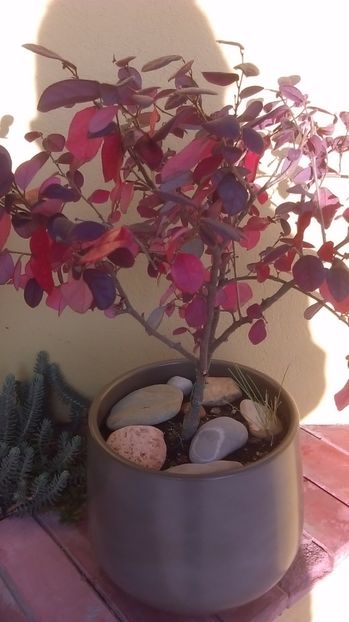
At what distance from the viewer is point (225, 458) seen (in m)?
0.91

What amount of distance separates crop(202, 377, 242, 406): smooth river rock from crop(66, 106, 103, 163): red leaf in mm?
474

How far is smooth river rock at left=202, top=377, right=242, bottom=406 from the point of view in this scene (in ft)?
3.36

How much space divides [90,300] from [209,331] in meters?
0.23

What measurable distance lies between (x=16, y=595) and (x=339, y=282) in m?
0.66

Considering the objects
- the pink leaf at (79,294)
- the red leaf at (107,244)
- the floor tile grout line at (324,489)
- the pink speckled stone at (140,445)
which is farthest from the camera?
the floor tile grout line at (324,489)

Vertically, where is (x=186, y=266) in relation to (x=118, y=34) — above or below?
below

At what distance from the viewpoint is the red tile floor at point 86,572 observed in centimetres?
90

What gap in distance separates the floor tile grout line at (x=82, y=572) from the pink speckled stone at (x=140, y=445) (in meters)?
0.21

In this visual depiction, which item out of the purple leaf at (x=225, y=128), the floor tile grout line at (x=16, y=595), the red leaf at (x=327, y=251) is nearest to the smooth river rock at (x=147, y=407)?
the floor tile grout line at (x=16, y=595)

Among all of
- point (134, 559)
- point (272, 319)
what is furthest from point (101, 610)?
point (272, 319)

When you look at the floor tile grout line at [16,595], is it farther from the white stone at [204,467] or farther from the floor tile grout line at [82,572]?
the white stone at [204,467]

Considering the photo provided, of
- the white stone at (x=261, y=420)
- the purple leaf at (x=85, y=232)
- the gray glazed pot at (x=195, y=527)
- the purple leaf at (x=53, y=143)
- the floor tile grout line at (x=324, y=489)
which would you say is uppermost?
the purple leaf at (x=53, y=143)

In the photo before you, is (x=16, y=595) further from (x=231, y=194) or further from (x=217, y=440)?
(x=231, y=194)

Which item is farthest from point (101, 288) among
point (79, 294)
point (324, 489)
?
point (324, 489)
